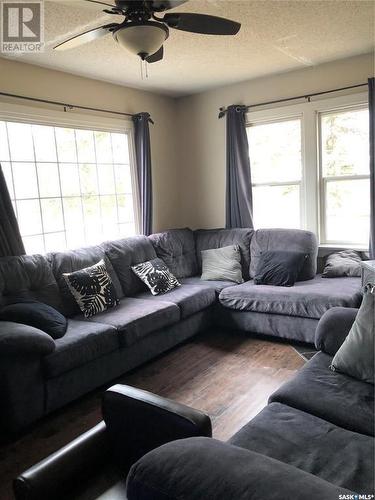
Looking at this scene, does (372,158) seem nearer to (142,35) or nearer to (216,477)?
(142,35)

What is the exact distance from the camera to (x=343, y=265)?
3844 mm

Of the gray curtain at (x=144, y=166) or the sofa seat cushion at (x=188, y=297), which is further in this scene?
the gray curtain at (x=144, y=166)

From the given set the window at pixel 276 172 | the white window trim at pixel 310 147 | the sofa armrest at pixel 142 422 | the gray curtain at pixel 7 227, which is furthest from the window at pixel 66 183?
the sofa armrest at pixel 142 422

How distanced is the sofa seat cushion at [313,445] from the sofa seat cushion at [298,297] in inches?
68.4

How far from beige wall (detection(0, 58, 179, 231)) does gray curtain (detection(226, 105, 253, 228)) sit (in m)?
0.83

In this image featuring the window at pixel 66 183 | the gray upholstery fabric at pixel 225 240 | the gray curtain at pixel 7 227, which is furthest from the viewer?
the gray upholstery fabric at pixel 225 240

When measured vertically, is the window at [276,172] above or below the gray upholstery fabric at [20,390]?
above

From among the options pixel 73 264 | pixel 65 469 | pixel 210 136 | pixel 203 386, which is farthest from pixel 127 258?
pixel 65 469

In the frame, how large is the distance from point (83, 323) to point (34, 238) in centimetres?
110

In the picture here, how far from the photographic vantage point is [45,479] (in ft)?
4.21

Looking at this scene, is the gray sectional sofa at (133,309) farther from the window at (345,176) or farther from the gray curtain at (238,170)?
the window at (345,176)

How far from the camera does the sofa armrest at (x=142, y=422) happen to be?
1.39 m

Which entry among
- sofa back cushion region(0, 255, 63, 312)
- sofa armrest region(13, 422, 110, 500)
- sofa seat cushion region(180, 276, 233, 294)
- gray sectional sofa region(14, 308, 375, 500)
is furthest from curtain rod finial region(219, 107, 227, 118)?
sofa armrest region(13, 422, 110, 500)

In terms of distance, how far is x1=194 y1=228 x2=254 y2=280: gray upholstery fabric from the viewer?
4359 millimetres
